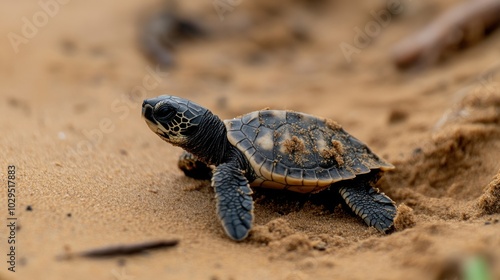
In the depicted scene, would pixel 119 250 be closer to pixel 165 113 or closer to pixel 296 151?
pixel 165 113

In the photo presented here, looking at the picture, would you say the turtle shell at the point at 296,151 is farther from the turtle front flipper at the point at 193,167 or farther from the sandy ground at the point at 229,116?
the turtle front flipper at the point at 193,167

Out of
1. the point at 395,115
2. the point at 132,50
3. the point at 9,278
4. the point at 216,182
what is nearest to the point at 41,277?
the point at 9,278

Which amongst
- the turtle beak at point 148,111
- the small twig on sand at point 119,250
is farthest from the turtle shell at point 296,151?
the small twig on sand at point 119,250

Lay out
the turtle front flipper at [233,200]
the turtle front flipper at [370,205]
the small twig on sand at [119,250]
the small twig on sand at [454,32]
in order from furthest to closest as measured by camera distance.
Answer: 1. the small twig on sand at [454,32]
2. the turtle front flipper at [370,205]
3. the turtle front flipper at [233,200]
4. the small twig on sand at [119,250]

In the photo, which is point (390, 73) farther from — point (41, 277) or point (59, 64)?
point (41, 277)

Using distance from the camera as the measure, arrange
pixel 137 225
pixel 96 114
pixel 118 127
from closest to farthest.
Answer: pixel 137 225, pixel 118 127, pixel 96 114

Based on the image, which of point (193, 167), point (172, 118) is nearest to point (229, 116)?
point (193, 167)

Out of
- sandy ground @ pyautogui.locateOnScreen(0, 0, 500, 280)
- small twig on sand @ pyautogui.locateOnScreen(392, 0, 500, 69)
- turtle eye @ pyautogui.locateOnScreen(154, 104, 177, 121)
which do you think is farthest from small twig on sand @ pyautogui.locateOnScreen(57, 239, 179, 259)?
small twig on sand @ pyautogui.locateOnScreen(392, 0, 500, 69)
